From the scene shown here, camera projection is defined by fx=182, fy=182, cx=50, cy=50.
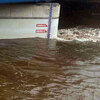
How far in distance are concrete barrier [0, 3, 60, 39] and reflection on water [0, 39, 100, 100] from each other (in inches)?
25.8

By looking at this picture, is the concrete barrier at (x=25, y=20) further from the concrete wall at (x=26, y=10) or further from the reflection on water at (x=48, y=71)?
the reflection on water at (x=48, y=71)

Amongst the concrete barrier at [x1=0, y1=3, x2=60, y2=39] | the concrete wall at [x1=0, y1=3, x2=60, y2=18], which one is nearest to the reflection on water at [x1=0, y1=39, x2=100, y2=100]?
the concrete barrier at [x1=0, y1=3, x2=60, y2=39]

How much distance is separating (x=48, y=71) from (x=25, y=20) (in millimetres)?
4354

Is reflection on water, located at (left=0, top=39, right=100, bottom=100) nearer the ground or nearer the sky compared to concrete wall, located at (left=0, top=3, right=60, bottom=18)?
nearer the ground

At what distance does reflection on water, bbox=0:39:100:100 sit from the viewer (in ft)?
15.8

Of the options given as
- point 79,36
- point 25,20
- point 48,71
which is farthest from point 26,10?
point 48,71

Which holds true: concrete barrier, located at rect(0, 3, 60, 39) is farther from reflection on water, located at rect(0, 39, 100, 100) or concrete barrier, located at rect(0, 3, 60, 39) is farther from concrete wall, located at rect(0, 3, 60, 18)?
reflection on water, located at rect(0, 39, 100, 100)

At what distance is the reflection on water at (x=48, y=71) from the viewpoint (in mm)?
4805

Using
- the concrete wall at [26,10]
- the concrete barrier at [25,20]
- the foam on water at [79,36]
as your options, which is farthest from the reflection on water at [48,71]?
the concrete wall at [26,10]

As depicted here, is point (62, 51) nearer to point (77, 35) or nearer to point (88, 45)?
point (88, 45)

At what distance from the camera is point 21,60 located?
693cm

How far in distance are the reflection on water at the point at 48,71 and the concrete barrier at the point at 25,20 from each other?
0.65 meters

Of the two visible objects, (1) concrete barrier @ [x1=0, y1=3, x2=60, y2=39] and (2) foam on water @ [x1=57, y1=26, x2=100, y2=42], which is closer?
(1) concrete barrier @ [x1=0, y1=3, x2=60, y2=39]

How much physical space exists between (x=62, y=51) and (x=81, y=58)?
1.10 metres
